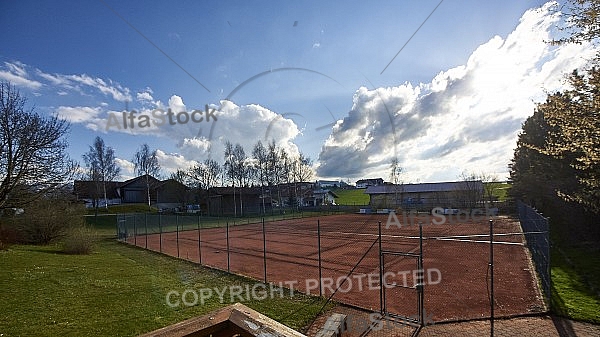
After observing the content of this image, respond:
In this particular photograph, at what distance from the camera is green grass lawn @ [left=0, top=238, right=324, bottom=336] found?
6.50m

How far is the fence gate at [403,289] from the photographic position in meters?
7.31

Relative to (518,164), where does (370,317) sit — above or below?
below

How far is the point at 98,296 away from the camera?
339 inches

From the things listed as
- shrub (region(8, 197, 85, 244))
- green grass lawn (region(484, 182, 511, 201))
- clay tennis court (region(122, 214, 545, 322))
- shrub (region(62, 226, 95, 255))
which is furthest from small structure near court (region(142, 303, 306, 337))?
green grass lawn (region(484, 182, 511, 201))

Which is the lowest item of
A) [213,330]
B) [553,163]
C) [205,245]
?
[205,245]

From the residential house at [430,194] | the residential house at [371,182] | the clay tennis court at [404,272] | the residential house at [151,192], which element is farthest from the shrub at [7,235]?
the residential house at [371,182]

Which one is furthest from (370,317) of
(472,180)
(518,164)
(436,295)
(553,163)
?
(472,180)

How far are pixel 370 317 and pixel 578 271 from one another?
26.7 ft

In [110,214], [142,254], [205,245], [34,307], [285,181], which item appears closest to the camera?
[34,307]

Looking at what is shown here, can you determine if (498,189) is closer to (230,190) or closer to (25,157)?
(230,190)

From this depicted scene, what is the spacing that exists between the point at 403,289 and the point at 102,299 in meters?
8.06

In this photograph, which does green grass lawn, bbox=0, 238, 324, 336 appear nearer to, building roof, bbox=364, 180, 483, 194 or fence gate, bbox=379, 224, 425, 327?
fence gate, bbox=379, 224, 425, 327

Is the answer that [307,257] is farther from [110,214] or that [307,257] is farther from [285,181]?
[285,181]

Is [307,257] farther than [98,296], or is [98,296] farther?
[307,257]
